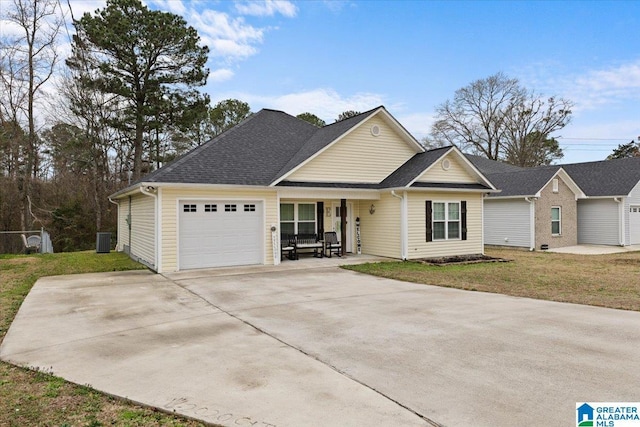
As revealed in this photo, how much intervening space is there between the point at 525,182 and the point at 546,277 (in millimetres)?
10301

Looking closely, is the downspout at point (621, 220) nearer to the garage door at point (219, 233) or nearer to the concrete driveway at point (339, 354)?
the concrete driveway at point (339, 354)

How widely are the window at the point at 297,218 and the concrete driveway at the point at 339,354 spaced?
613 cm

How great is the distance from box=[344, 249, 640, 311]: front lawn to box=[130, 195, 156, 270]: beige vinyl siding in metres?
5.95

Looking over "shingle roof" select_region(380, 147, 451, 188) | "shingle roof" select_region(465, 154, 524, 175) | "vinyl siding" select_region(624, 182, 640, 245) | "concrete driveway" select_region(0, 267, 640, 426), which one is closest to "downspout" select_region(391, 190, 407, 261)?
"shingle roof" select_region(380, 147, 451, 188)

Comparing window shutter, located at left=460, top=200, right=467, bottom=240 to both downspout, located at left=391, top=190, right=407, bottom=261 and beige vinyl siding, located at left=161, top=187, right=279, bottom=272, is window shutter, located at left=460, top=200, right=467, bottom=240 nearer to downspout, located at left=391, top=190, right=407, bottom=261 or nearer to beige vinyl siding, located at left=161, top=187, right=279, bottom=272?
downspout, located at left=391, top=190, right=407, bottom=261

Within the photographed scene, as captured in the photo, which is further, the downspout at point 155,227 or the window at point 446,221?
the window at point 446,221

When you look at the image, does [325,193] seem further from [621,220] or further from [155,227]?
[621,220]

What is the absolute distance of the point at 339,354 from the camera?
473cm

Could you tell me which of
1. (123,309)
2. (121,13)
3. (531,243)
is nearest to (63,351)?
(123,309)

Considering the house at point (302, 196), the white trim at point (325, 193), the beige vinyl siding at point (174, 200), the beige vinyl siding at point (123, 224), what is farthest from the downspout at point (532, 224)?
the beige vinyl siding at point (123, 224)

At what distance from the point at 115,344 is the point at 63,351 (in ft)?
1.84

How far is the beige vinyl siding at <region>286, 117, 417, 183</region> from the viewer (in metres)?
13.7

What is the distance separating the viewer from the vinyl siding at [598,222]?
19859 millimetres

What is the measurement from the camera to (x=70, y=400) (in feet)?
11.7
